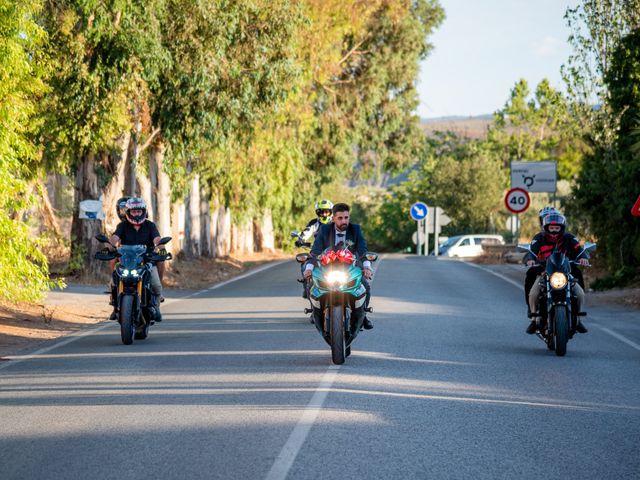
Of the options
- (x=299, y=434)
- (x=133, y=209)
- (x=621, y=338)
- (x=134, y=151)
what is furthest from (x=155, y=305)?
(x=134, y=151)

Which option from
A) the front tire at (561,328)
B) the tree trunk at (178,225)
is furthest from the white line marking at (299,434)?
the tree trunk at (178,225)

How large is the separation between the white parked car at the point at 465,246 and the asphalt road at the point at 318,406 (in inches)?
1777

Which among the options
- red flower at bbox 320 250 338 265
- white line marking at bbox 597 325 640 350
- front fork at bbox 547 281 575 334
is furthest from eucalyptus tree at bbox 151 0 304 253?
red flower at bbox 320 250 338 265

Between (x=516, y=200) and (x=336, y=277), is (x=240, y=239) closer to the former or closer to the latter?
(x=516, y=200)

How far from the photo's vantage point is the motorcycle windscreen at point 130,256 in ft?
49.4

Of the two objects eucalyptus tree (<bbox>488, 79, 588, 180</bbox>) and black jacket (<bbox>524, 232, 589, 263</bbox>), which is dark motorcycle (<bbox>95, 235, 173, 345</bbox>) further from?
eucalyptus tree (<bbox>488, 79, 588, 180</bbox>)

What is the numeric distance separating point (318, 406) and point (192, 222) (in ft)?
113

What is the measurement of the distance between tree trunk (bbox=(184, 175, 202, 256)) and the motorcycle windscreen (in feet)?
91.0

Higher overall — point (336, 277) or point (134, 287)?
point (336, 277)

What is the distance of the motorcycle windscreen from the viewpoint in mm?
15062

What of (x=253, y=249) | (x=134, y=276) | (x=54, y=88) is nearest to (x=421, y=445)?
(x=134, y=276)

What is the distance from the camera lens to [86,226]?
28.4 metres

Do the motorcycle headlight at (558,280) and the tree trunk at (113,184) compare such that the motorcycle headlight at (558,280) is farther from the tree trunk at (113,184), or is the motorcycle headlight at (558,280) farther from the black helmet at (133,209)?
the tree trunk at (113,184)

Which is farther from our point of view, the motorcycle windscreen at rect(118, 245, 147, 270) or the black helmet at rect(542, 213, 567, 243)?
the motorcycle windscreen at rect(118, 245, 147, 270)
